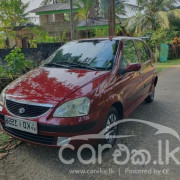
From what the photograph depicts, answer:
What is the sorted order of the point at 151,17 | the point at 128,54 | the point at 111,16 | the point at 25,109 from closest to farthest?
the point at 25,109, the point at 128,54, the point at 111,16, the point at 151,17

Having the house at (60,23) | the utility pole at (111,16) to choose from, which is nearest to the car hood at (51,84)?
the utility pole at (111,16)

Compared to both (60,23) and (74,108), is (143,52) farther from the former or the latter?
(60,23)

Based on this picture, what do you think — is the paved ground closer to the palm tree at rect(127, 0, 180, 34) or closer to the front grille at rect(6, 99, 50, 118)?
the front grille at rect(6, 99, 50, 118)

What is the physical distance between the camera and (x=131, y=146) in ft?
10.3

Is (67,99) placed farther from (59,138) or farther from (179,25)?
(179,25)

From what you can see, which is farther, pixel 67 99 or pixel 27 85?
pixel 27 85

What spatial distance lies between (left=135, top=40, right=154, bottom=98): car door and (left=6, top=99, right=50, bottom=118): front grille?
2401mm

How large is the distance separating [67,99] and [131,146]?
1.37 m

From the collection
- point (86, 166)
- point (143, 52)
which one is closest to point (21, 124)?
point (86, 166)

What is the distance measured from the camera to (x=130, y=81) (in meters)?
3.49

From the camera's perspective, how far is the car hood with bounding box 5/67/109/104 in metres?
2.55

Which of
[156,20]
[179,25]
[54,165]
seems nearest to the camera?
[54,165]

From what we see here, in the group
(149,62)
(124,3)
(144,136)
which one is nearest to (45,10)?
(124,3)

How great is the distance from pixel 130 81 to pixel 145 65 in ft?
3.40
